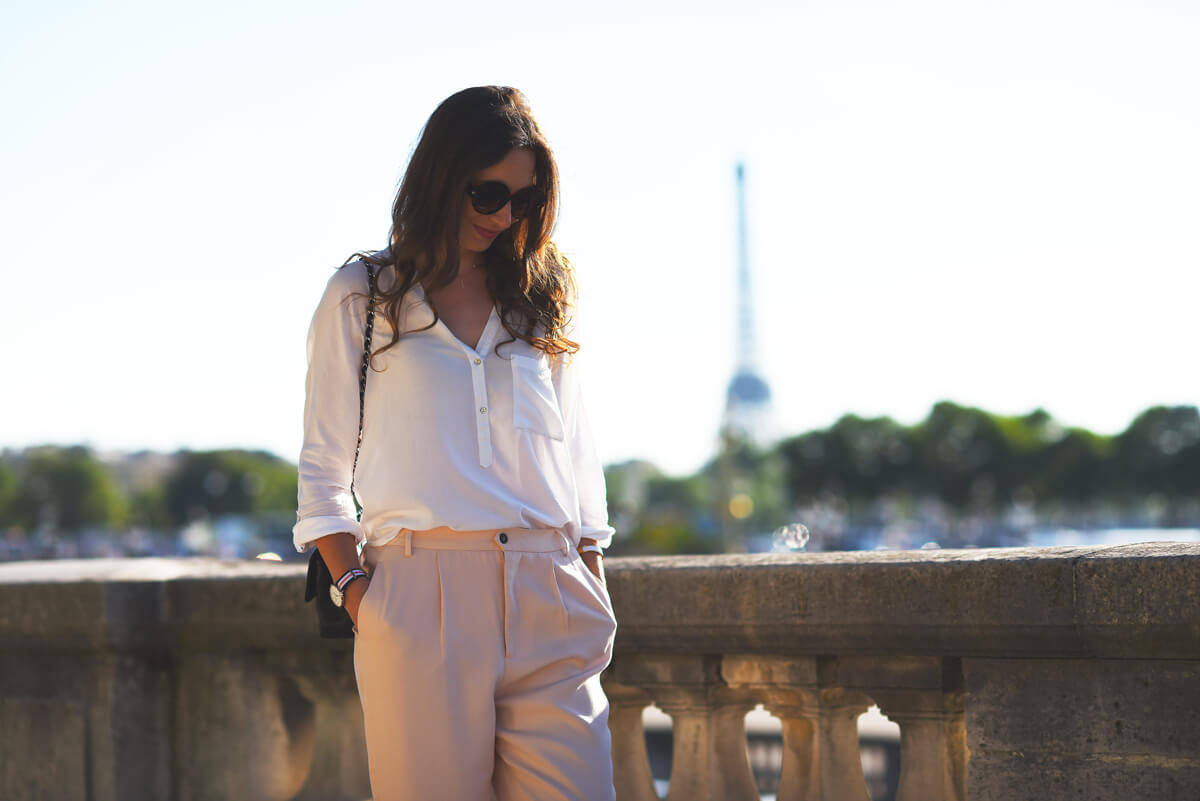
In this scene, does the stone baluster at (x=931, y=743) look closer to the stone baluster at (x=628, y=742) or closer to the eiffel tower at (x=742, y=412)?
the stone baluster at (x=628, y=742)

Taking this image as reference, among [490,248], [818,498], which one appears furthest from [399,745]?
[818,498]

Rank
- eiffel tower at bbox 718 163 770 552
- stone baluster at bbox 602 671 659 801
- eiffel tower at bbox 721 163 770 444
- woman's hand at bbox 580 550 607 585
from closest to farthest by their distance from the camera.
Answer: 1. woman's hand at bbox 580 550 607 585
2. stone baluster at bbox 602 671 659 801
3. eiffel tower at bbox 718 163 770 552
4. eiffel tower at bbox 721 163 770 444

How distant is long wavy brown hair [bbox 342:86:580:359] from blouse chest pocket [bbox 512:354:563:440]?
2.1 inches

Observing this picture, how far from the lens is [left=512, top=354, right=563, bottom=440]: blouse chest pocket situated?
2.58 metres

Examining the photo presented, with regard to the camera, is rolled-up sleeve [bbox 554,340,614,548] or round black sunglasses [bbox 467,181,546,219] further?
rolled-up sleeve [bbox 554,340,614,548]

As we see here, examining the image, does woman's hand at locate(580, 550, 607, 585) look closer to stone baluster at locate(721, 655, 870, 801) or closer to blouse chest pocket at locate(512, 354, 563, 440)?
blouse chest pocket at locate(512, 354, 563, 440)

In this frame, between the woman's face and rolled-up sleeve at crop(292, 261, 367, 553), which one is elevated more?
the woman's face

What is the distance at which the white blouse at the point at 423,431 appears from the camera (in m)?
2.49

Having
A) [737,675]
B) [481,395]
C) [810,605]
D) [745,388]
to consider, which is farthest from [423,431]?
[745,388]

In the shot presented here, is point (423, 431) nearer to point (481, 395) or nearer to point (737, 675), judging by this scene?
point (481, 395)

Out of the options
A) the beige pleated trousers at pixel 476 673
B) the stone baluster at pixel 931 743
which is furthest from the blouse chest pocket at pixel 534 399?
the stone baluster at pixel 931 743

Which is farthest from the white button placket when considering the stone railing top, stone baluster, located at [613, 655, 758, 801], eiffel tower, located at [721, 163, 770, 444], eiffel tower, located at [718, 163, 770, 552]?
eiffel tower, located at [721, 163, 770, 444]

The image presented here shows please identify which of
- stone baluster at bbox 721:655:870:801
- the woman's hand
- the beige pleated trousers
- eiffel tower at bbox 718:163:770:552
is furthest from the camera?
eiffel tower at bbox 718:163:770:552

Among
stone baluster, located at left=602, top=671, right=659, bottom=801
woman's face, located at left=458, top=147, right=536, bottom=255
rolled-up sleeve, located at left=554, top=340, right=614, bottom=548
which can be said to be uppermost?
woman's face, located at left=458, top=147, right=536, bottom=255
